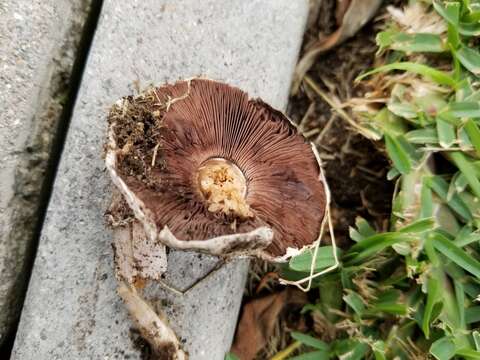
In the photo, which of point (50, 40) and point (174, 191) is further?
point (50, 40)

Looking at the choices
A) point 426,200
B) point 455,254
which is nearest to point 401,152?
point 426,200

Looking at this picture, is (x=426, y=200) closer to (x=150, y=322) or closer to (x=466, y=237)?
(x=466, y=237)

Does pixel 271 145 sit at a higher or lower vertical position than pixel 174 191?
higher

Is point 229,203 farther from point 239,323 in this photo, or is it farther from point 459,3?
point 459,3

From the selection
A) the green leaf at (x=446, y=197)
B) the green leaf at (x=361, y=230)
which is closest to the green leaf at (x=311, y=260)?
the green leaf at (x=361, y=230)

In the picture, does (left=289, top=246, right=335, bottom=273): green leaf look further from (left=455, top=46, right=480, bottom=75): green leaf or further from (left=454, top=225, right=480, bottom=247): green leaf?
(left=455, top=46, right=480, bottom=75): green leaf

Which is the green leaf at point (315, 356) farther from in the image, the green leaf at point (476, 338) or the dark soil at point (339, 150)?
the green leaf at point (476, 338)

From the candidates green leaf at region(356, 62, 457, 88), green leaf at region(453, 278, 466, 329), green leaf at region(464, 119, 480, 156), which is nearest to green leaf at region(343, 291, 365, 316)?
green leaf at region(453, 278, 466, 329)

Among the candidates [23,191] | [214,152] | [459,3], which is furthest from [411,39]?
[23,191]
